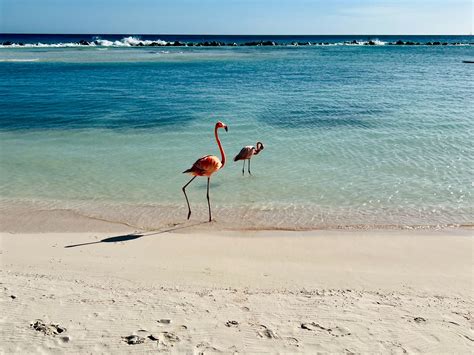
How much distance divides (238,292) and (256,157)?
7.04m

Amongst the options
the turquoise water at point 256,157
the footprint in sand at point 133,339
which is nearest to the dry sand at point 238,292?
the footprint in sand at point 133,339

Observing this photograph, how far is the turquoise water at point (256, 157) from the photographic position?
30.2 feet

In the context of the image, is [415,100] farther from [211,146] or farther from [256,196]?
[256,196]

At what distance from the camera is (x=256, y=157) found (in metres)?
12.5

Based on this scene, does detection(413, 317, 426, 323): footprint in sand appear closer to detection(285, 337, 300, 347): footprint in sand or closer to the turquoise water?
detection(285, 337, 300, 347): footprint in sand

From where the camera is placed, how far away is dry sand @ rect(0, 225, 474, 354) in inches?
185

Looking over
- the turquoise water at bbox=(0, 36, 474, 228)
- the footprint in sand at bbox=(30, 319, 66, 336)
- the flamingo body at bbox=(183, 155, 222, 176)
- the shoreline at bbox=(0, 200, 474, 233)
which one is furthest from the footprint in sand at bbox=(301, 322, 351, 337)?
the flamingo body at bbox=(183, 155, 222, 176)

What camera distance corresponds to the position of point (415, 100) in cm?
2086

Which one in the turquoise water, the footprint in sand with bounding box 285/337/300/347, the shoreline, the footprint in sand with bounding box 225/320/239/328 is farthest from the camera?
the turquoise water

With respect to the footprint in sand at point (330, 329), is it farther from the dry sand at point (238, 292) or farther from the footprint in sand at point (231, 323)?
the footprint in sand at point (231, 323)

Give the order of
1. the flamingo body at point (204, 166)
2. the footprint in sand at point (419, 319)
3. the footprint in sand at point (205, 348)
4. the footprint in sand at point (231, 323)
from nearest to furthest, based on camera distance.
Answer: the footprint in sand at point (205, 348), the footprint in sand at point (231, 323), the footprint in sand at point (419, 319), the flamingo body at point (204, 166)

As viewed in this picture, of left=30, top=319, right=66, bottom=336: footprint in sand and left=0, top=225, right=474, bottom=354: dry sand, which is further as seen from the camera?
left=30, top=319, right=66, bottom=336: footprint in sand

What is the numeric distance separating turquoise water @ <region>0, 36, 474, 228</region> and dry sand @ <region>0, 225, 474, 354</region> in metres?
1.08

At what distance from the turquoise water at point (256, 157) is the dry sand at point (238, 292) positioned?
108cm
